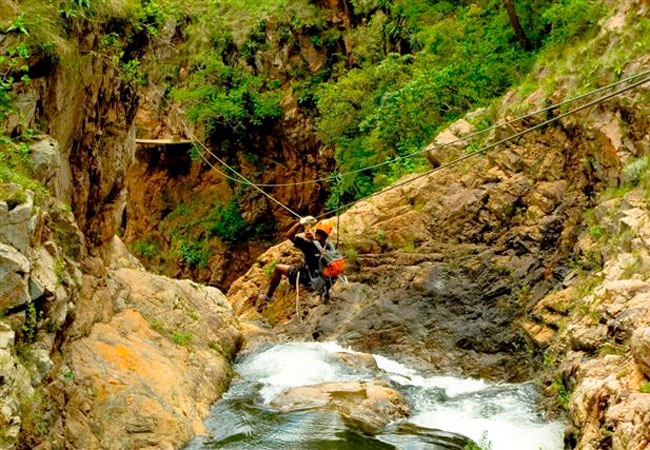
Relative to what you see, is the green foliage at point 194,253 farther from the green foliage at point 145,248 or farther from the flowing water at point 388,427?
the flowing water at point 388,427

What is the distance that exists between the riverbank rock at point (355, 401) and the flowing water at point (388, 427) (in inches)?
7.2

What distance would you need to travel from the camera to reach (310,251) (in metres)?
12.4

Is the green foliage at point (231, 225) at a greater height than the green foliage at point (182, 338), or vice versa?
the green foliage at point (182, 338)

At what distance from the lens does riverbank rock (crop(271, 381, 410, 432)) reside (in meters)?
9.48

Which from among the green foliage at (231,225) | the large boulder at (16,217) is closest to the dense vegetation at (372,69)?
the green foliage at (231,225)

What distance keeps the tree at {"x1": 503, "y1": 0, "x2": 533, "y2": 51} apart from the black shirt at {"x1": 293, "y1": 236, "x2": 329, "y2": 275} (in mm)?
9886

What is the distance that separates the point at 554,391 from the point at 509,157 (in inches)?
269

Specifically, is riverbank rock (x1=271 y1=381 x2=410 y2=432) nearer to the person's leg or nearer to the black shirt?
the black shirt

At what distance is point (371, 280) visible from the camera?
15.9 meters

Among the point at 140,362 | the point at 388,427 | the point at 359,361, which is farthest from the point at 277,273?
the point at 388,427

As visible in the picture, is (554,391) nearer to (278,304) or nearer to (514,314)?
(514,314)

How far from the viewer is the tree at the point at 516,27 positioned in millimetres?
18328

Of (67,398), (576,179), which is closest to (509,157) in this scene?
(576,179)

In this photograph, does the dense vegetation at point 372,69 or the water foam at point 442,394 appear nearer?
the water foam at point 442,394
